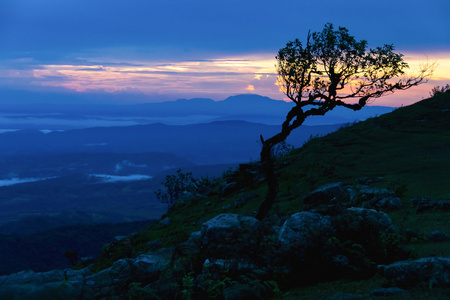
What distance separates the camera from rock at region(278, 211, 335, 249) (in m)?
11.3

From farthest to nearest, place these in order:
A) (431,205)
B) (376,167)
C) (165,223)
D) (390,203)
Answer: (165,223), (376,167), (390,203), (431,205)

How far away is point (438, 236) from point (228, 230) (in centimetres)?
707

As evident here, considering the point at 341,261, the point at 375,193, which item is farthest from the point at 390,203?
the point at 341,261

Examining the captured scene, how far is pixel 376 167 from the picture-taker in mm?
28391

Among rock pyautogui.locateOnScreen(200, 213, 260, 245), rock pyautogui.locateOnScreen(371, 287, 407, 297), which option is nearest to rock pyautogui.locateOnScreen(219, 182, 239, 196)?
rock pyautogui.locateOnScreen(200, 213, 260, 245)

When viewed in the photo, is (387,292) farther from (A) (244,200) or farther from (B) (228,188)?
(B) (228,188)

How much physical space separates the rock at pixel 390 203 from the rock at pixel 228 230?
826cm

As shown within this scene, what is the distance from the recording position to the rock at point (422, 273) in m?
8.75

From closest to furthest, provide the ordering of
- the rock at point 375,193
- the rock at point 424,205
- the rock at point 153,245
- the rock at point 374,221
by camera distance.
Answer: the rock at point 374,221 < the rock at point 424,205 < the rock at point 375,193 < the rock at point 153,245

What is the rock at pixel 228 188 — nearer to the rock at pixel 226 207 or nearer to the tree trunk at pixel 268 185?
the rock at pixel 226 207

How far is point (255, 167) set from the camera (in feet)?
124

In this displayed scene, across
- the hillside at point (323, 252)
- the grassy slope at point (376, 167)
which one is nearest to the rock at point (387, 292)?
the hillside at point (323, 252)

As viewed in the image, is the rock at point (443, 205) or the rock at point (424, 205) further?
the rock at point (424, 205)

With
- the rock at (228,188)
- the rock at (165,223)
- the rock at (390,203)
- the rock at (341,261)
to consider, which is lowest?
the rock at (165,223)
